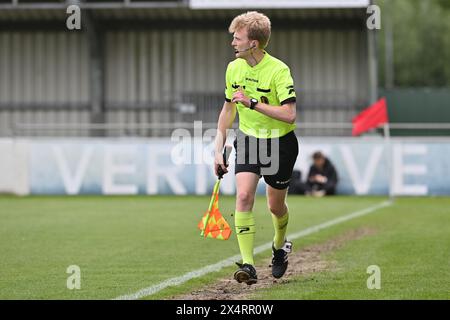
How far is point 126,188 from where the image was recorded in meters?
24.8

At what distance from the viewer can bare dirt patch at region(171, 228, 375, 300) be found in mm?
7938

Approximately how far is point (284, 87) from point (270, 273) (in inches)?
80.0

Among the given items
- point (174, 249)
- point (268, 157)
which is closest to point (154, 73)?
point (174, 249)

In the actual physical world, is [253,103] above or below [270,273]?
above

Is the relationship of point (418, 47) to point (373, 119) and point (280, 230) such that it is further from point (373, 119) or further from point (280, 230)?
point (280, 230)

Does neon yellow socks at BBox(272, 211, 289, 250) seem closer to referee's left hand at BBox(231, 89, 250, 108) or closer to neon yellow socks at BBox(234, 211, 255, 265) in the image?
neon yellow socks at BBox(234, 211, 255, 265)

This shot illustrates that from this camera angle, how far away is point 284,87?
333 inches

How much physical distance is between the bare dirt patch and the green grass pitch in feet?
0.46

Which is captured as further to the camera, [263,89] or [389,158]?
[389,158]

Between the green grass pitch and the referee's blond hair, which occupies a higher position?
the referee's blond hair

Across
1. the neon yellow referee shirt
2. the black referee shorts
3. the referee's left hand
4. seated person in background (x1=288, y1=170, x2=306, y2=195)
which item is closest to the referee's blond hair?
the neon yellow referee shirt

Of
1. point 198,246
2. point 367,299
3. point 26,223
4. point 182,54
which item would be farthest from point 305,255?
point 182,54
